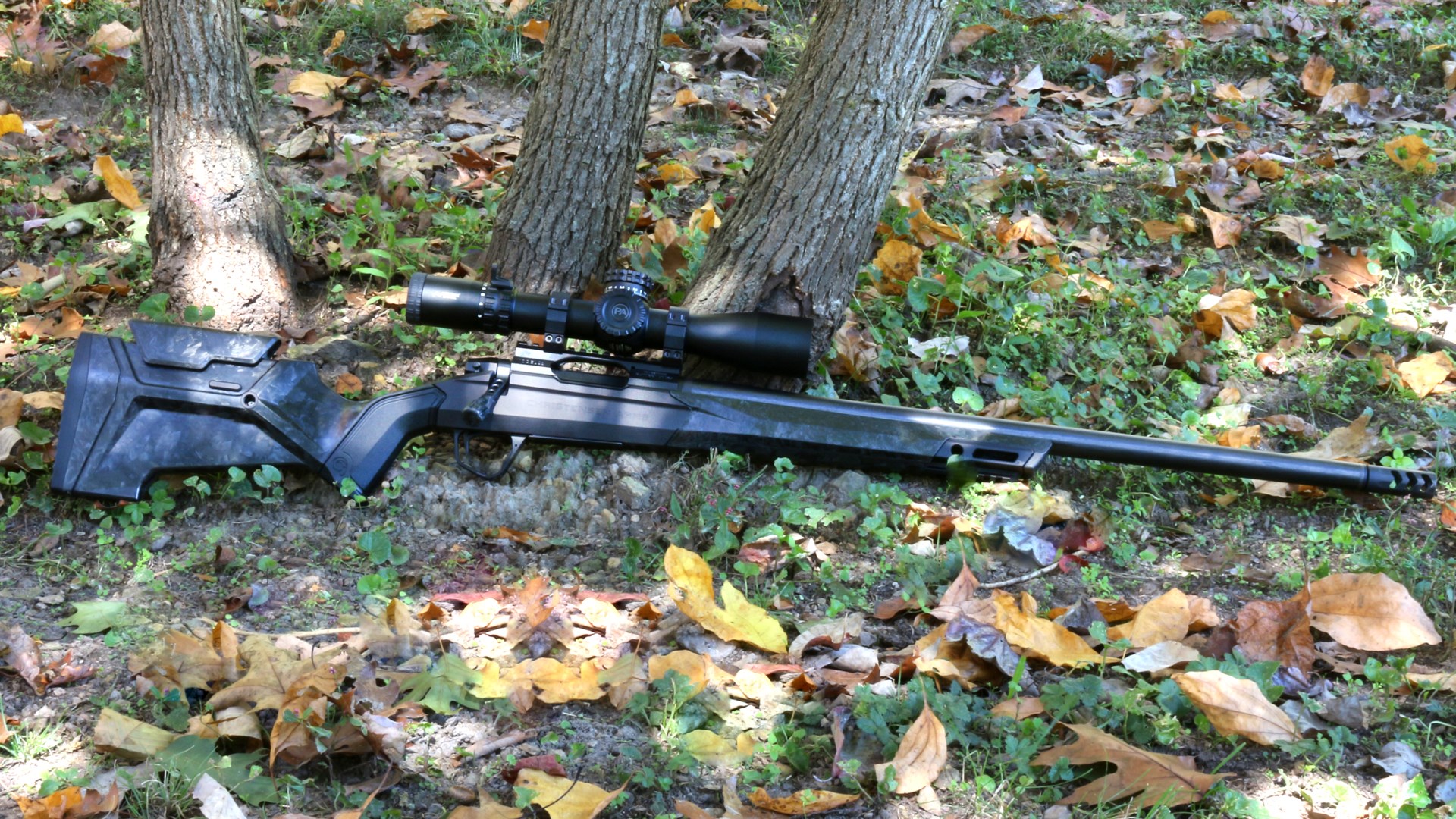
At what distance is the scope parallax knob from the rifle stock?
180 mm

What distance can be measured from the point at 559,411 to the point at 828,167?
1278 mm

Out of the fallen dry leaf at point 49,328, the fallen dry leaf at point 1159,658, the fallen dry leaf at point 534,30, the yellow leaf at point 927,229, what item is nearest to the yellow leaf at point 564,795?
the fallen dry leaf at point 1159,658

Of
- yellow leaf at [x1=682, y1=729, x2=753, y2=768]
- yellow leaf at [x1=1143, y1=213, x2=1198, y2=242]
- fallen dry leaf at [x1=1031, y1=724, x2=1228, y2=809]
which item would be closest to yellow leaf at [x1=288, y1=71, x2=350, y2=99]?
yellow leaf at [x1=1143, y1=213, x2=1198, y2=242]

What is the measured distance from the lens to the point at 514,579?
3441mm

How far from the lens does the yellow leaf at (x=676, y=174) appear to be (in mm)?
5270

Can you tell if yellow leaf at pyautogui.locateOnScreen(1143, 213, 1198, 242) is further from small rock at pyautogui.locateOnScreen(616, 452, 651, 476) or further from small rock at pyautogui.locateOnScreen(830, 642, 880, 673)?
small rock at pyautogui.locateOnScreen(830, 642, 880, 673)

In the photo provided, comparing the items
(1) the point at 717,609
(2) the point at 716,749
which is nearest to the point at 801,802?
(2) the point at 716,749

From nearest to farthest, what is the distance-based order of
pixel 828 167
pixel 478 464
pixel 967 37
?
1. pixel 478 464
2. pixel 828 167
3. pixel 967 37

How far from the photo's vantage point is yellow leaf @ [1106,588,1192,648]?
9.50 feet

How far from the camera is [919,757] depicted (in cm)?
243

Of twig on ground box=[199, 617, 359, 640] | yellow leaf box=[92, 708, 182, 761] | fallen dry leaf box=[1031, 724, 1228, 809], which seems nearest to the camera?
fallen dry leaf box=[1031, 724, 1228, 809]

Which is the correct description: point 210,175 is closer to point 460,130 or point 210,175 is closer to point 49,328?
point 49,328

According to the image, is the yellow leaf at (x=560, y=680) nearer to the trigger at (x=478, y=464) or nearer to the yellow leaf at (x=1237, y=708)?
the trigger at (x=478, y=464)

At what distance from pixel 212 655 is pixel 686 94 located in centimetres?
397
